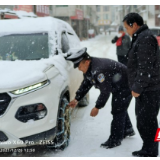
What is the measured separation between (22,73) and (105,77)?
105 centimetres

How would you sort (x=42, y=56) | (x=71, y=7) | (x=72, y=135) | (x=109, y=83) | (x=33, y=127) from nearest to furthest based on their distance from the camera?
(x=33, y=127) < (x=109, y=83) < (x=42, y=56) < (x=72, y=135) < (x=71, y=7)

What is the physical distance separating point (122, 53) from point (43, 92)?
6048 millimetres

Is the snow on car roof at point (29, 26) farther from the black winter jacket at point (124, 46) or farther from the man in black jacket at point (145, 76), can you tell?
the black winter jacket at point (124, 46)

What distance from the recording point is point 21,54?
4.11 metres

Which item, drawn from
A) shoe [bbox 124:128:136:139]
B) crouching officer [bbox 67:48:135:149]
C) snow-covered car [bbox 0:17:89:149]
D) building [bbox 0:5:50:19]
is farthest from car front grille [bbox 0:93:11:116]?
building [bbox 0:5:50:19]

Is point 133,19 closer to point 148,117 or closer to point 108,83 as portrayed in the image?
point 108,83

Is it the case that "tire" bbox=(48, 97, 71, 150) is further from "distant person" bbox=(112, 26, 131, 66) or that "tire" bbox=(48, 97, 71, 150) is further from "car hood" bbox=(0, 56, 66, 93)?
"distant person" bbox=(112, 26, 131, 66)

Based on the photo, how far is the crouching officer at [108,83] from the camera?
3.46 m

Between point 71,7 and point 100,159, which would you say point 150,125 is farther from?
point 71,7

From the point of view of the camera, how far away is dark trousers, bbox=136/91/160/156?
10.4 feet

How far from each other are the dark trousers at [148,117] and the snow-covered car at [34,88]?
3.29 feet

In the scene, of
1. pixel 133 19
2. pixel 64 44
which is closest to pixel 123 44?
pixel 64 44

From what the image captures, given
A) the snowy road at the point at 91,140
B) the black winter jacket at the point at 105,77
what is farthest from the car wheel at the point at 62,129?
the black winter jacket at the point at 105,77

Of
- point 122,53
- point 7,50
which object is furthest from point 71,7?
point 7,50
